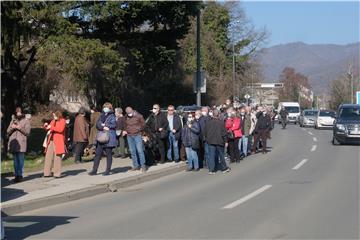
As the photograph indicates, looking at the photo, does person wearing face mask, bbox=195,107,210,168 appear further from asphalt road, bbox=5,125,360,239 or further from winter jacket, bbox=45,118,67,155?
winter jacket, bbox=45,118,67,155

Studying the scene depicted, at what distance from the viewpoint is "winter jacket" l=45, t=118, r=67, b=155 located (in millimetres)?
15672

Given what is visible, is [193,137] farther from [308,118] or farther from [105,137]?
[308,118]

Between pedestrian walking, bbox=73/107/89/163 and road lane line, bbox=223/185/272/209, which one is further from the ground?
pedestrian walking, bbox=73/107/89/163

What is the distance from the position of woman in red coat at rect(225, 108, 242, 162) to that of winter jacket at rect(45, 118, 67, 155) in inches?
263

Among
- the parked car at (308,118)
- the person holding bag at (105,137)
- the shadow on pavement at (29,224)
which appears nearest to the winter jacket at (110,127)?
the person holding bag at (105,137)

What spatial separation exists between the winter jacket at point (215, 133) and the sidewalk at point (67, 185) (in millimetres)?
1488

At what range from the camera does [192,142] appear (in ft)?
61.3

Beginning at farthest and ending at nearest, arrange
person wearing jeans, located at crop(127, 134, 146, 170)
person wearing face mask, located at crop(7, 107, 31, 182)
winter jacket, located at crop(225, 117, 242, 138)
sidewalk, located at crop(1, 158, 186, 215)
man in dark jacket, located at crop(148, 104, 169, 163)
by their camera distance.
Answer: winter jacket, located at crop(225, 117, 242, 138)
man in dark jacket, located at crop(148, 104, 169, 163)
person wearing jeans, located at crop(127, 134, 146, 170)
person wearing face mask, located at crop(7, 107, 31, 182)
sidewalk, located at crop(1, 158, 186, 215)

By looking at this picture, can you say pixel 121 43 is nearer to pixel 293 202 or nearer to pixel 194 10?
pixel 194 10

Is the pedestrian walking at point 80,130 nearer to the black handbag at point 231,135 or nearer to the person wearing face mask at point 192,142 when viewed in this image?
the person wearing face mask at point 192,142

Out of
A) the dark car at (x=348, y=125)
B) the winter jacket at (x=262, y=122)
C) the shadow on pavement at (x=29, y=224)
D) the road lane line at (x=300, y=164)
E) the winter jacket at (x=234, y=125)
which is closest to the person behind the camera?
the shadow on pavement at (x=29, y=224)

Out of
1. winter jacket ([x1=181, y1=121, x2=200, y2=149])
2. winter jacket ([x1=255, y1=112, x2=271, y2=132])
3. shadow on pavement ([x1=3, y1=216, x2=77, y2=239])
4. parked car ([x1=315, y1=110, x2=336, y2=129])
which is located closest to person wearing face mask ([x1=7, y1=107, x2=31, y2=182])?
shadow on pavement ([x1=3, y1=216, x2=77, y2=239])

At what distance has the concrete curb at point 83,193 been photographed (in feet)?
37.7

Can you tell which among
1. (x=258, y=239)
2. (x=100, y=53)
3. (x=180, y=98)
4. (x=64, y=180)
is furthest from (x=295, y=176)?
(x=180, y=98)
